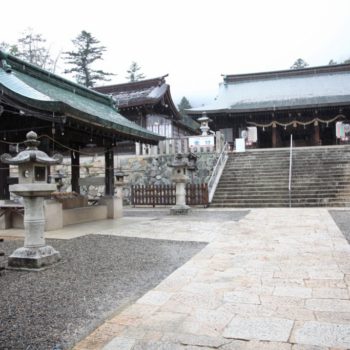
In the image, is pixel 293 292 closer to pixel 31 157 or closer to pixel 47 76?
pixel 31 157

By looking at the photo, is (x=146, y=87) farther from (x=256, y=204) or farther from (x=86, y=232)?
(x=86, y=232)

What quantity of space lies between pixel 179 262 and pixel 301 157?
1541 centimetres

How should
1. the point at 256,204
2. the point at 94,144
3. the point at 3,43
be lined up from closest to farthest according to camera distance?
the point at 94,144 → the point at 256,204 → the point at 3,43

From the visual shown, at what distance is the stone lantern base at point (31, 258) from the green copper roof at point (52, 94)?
3467mm

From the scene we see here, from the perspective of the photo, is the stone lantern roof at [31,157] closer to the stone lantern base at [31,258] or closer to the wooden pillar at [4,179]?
the stone lantern base at [31,258]

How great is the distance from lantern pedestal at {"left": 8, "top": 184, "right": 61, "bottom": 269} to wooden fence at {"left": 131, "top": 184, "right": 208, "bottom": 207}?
34.9 feet

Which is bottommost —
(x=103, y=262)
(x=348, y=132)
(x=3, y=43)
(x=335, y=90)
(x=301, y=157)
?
(x=103, y=262)

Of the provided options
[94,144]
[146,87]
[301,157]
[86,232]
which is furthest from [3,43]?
[86,232]

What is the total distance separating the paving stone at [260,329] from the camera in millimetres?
3082

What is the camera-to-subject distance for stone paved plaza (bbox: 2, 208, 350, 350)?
10.0ft

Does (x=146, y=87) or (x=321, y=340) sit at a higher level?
(x=146, y=87)

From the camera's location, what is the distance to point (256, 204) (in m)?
15.5

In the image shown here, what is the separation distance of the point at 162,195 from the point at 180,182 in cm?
366

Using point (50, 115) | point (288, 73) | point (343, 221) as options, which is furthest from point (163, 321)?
point (288, 73)
